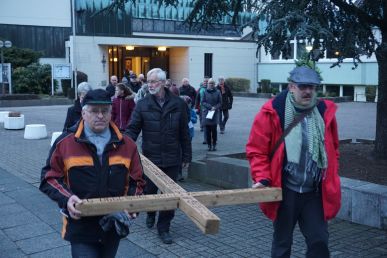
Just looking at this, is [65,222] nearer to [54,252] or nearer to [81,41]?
[54,252]

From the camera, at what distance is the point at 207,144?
13.8m

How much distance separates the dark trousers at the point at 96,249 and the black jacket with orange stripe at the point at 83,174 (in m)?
0.06

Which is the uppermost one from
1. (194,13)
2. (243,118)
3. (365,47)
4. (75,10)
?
(75,10)

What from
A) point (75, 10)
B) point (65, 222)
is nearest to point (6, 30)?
point (75, 10)

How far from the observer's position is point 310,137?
3.96 meters

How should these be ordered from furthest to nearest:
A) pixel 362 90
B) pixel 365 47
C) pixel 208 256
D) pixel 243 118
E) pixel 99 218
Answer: pixel 362 90, pixel 243 118, pixel 365 47, pixel 208 256, pixel 99 218

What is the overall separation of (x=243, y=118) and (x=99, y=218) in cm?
1866

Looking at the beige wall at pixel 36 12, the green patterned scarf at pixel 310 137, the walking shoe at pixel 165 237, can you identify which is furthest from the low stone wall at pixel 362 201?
the beige wall at pixel 36 12

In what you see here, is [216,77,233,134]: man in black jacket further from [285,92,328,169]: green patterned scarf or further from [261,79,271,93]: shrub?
[261,79,271,93]: shrub

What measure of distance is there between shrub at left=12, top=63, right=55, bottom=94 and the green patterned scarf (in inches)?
1329

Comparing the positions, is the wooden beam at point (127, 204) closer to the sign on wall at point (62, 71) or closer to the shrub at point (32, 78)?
the sign on wall at point (62, 71)

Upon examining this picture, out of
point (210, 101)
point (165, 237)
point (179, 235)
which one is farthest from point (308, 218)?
point (210, 101)

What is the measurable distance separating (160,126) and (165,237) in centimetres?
128

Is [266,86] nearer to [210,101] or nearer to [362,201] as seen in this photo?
[210,101]
